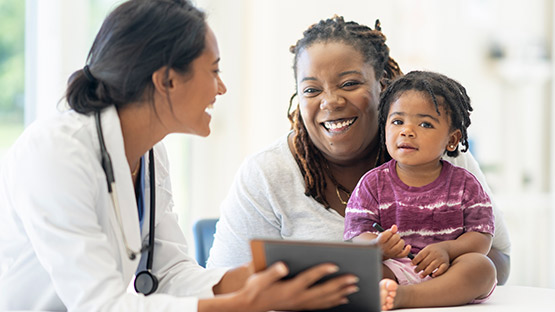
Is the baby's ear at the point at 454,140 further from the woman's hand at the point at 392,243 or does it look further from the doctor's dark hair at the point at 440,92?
the woman's hand at the point at 392,243

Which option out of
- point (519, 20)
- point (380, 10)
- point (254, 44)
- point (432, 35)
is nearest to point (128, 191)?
point (254, 44)

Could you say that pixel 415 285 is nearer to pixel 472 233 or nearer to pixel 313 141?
pixel 472 233

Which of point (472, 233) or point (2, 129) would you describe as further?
point (2, 129)

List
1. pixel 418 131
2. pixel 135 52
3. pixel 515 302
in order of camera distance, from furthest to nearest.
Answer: pixel 418 131
pixel 515 302
pixel 135 52

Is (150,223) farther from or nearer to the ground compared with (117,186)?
nearer to the ground

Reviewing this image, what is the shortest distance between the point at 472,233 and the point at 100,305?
806 millimetres

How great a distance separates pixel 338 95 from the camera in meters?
1.81

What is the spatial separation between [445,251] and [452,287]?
0.30 feet

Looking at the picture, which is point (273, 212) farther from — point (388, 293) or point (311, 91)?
point (388, 293)

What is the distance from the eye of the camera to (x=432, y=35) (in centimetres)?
386

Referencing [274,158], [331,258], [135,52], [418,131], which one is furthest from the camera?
[274,158]

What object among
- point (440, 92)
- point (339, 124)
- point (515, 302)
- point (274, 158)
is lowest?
point (515, 302)

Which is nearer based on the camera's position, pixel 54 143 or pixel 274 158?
pixel 54 143

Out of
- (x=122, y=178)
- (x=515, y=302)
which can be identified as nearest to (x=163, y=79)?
(x=122, y=178)
